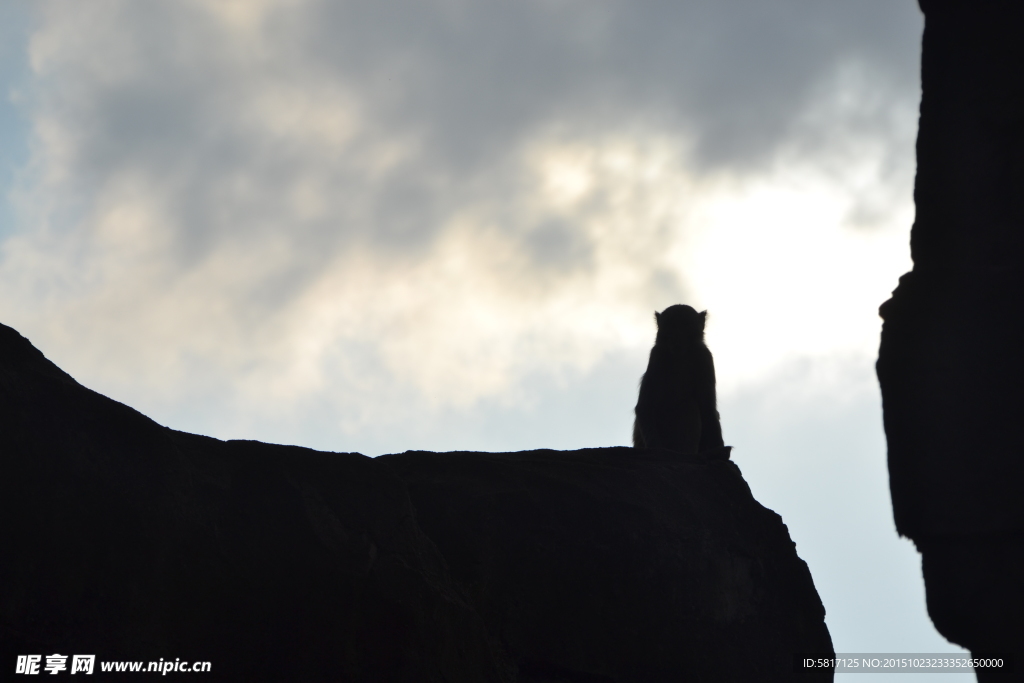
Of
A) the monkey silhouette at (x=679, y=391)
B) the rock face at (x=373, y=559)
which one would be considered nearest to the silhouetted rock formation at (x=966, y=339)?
the rock face at (x=373, y=559)

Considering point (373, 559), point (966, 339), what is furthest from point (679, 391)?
point (966, 339)

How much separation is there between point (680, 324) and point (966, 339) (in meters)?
6.40

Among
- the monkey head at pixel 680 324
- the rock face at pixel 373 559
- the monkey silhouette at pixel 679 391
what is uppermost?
the monkey head at pixel 680 324

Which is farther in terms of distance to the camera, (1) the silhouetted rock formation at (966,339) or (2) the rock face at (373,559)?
(2) the rock face at (373,559)

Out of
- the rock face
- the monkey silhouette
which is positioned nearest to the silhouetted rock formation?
the rock face

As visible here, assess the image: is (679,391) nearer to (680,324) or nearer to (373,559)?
(680,324)

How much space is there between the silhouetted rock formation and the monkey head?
620 centimetres

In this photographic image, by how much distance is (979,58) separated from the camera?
3.17m

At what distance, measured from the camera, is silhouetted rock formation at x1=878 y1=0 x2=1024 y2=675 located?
303cm

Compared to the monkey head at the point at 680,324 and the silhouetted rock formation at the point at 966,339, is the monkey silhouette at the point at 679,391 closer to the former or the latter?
the monkey head at the point at 680,324

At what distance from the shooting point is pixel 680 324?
956 cm

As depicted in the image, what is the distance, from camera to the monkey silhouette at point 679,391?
367 inches

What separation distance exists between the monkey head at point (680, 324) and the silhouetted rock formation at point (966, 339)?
620 cm

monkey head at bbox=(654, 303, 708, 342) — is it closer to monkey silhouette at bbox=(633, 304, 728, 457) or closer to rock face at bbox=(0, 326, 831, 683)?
monkey silhouette at bbox=(633, 304, 728, 457)
